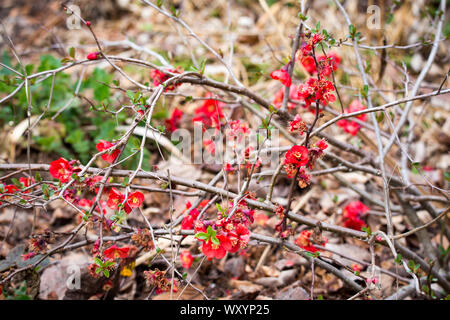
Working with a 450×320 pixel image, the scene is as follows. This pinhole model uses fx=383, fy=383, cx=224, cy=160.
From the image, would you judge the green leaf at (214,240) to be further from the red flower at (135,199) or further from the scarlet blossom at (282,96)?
the scarlet blossom at (282,96)

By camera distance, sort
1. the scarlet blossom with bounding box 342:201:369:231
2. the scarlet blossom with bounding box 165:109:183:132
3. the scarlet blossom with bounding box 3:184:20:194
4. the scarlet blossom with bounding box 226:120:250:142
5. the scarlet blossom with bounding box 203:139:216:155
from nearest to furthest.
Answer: the scarlet blossom with bounding box 3:184:20:194
the scarlet blossom with bounding box 226:120:250:142
the scarlet blossom with bounding box 203:139:216:155
the scarlet blossom with bounding box 342:201:369:231
the scarlet blossom with bounding box 165:109:183:132

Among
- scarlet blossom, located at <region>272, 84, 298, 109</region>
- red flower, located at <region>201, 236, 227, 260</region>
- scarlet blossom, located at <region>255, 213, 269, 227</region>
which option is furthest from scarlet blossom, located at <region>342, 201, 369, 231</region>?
red flower, located at <region>201, 236, 227, 260</region>

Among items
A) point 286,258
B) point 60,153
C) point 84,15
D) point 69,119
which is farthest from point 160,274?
point 84,15

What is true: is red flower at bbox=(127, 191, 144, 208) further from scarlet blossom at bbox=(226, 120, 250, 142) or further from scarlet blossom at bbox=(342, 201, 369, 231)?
scarlet blossom at bbox=(342, 201, 369, 231)

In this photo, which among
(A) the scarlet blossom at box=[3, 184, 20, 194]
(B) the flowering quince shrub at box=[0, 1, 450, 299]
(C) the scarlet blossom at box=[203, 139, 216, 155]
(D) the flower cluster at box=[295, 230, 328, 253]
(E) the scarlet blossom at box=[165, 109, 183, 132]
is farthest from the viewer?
(E) the scarlet blossom at box=[165, 109, 183, 132]

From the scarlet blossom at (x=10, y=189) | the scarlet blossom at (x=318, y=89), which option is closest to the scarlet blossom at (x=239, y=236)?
the scarlet blossom at (x=318, y=89)

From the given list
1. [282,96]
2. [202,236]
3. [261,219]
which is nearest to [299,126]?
[202,236]

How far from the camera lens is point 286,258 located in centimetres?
202

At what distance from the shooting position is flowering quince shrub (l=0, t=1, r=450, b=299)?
49.2 inches

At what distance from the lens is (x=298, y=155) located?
3.96 ft

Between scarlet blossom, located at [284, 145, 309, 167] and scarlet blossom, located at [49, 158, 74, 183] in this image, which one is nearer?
scarlet blossom, located at [284, 145, 309, 167]

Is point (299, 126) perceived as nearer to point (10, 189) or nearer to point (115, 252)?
point (115, 252)

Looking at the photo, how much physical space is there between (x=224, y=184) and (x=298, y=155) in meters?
0.41

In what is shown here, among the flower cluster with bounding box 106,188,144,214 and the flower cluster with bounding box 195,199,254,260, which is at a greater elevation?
the flower cluster with bounding box 106,188,144,214
